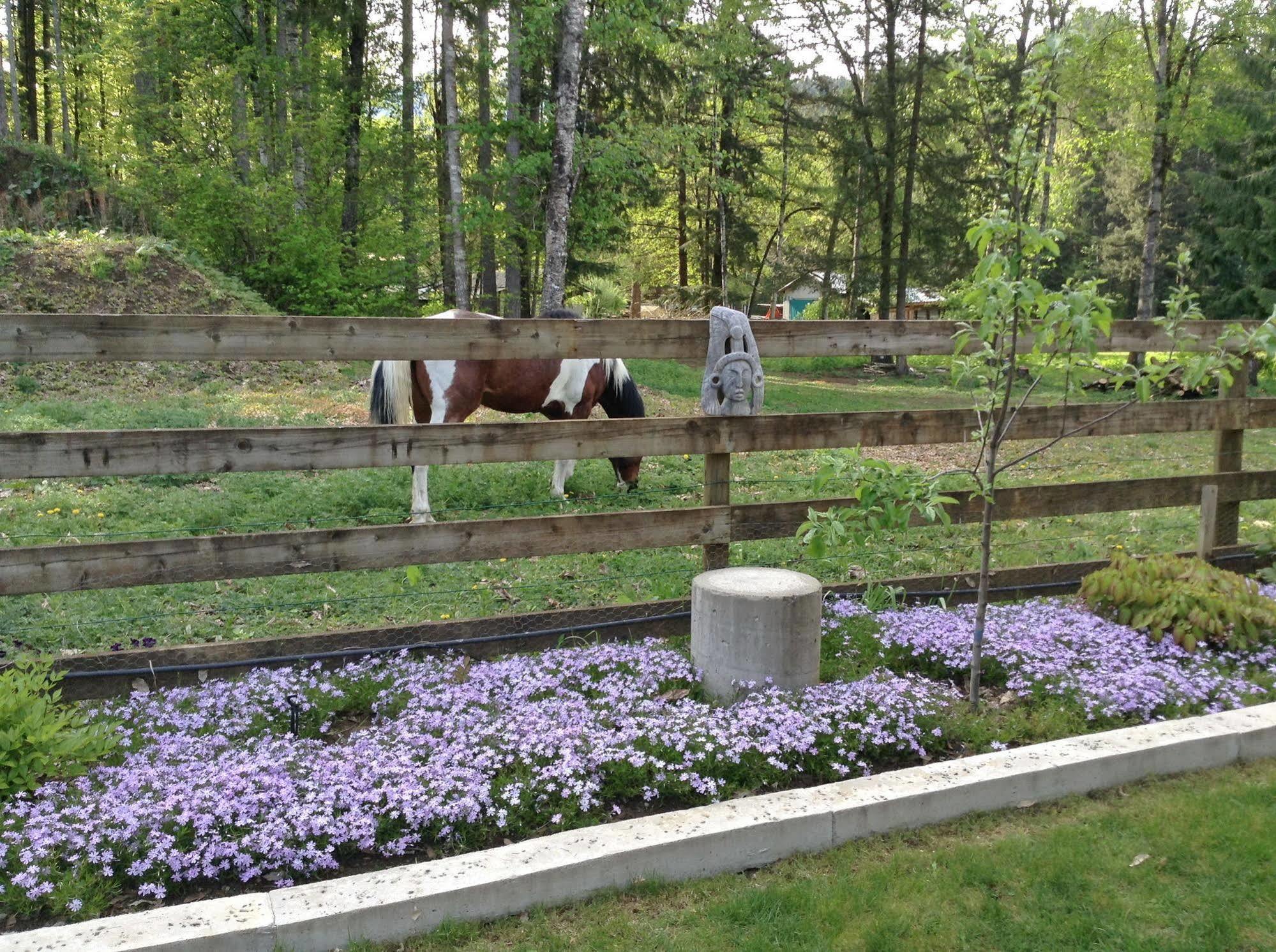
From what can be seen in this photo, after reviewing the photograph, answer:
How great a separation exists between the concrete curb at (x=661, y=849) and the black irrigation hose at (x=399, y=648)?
1.44 metres

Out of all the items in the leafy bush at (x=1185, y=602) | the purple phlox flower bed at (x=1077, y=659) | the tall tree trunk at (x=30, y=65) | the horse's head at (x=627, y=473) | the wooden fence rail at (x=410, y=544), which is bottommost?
the purple phlox flower bed at (x=1077, y=659)

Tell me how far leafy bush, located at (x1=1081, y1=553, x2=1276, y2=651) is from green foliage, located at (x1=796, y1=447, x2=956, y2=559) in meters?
1.31

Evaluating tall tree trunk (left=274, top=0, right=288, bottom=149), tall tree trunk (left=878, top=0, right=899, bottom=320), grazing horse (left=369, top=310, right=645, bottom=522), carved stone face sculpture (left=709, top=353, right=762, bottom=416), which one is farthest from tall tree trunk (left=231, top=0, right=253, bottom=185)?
carved stone face sculpture (left=709, top=353, right=762, bottom=416)

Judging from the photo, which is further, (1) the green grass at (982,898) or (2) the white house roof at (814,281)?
(2) the white house roof at (814,281)

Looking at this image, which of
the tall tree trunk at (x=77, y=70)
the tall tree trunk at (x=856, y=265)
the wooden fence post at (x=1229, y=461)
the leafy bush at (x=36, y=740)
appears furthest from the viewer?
the tall tree trunk at (x=77, y=70)

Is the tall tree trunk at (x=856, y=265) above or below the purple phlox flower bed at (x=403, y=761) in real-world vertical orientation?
above

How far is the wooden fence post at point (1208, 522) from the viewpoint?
5.46m

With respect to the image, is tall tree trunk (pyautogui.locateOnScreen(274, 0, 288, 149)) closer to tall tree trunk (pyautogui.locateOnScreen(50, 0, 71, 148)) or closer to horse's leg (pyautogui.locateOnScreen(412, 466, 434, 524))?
tall tree trunk (pyautogui.locateOnScreen(50, 0, 71, 148))

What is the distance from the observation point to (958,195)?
24.8 metres

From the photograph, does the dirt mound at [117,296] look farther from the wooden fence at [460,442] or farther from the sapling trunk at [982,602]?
the sapling trunk at [982,602]

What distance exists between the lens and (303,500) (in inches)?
293

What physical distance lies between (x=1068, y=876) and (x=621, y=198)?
64.7 feet

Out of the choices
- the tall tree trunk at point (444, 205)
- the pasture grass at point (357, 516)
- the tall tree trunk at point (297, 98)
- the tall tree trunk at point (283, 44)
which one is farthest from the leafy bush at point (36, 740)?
the tall tree trunk at point (444, 205)

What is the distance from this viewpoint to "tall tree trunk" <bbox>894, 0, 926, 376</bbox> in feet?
79.5
